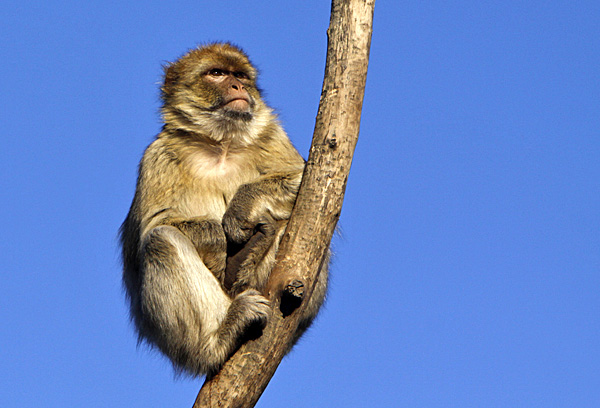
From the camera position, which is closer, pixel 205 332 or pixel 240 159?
pixel 205 332

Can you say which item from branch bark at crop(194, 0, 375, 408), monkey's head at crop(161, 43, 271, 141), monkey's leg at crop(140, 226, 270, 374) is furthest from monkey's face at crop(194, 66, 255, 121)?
branch bark at crop(194, 0, 375, 408)

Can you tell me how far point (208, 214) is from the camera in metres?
5.25

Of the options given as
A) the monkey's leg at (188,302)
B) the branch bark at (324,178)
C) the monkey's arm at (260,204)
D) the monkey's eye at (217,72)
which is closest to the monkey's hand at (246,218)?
the monkey's arm at (260,204)

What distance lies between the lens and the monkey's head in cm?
564

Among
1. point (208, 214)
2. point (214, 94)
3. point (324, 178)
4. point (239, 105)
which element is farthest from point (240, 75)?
point (324, 178)

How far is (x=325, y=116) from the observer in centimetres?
418

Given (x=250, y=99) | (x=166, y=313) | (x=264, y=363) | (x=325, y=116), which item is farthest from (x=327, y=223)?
(x=250, y=99)

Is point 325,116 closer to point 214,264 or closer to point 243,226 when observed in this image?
point 243,226

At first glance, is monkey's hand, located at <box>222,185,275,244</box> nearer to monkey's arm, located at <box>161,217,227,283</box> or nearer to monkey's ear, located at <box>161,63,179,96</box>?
monkey's arm, located at <box>161,217,227,283</box>

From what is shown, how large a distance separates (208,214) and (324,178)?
53.8 inches

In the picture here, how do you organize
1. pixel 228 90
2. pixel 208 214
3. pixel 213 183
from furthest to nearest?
1. pixel 228 90
2. pixel 213 183
3. pixel 208 214

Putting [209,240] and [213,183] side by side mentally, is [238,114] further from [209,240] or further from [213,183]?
[209,240]

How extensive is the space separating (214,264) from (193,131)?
124cm

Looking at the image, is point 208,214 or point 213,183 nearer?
point 208,214
